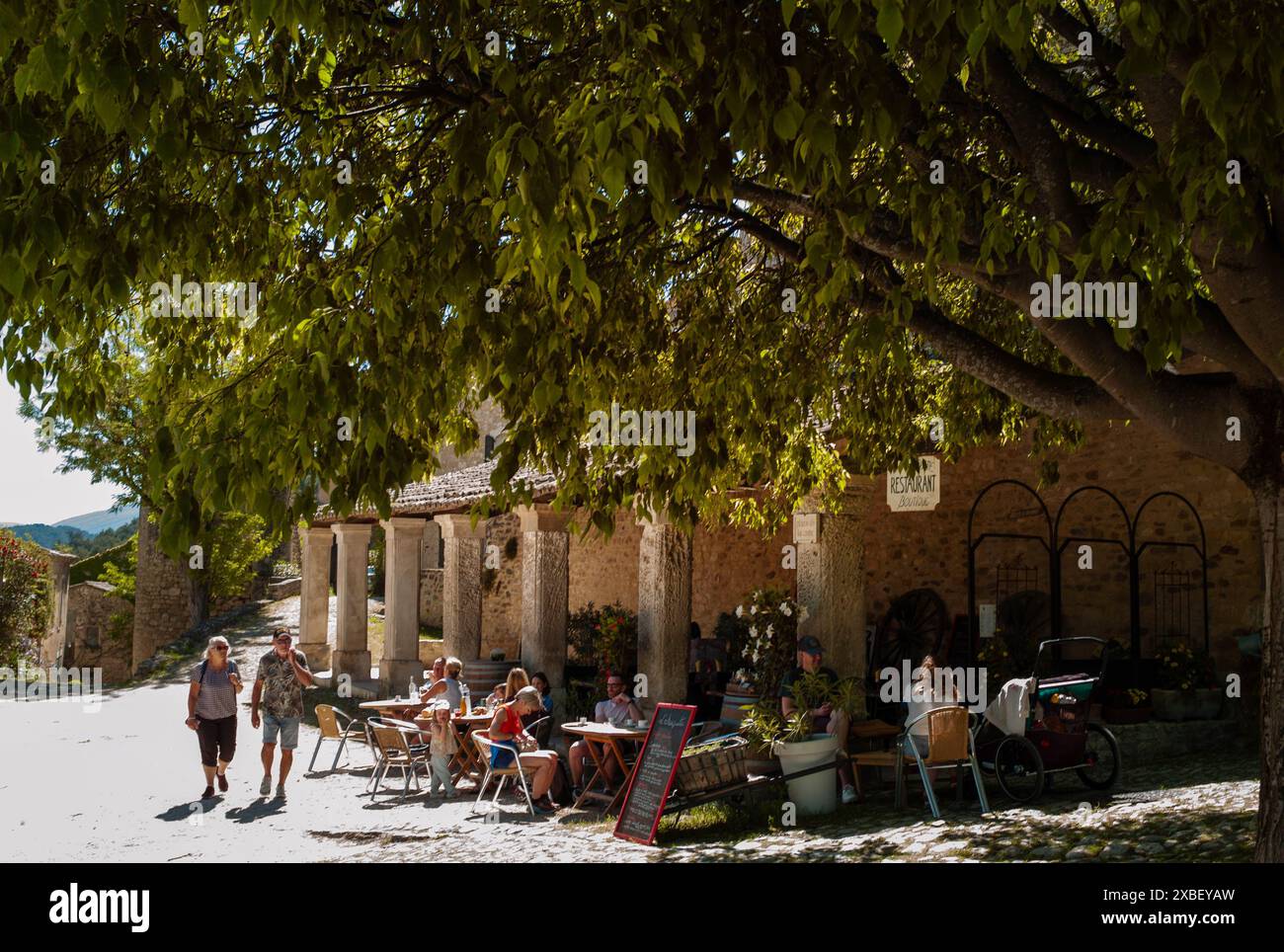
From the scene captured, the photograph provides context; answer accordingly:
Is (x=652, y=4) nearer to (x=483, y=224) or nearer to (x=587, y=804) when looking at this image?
(x=483, y=224)

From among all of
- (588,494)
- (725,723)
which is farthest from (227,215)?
(725,723)

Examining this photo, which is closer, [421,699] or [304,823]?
Answer: [304,823]

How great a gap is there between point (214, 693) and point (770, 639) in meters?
5.01

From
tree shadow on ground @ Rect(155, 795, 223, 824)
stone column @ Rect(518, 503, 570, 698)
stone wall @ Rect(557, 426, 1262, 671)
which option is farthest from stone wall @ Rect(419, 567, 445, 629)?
tree shadow on ground @ Rect(155, 795, 223, 824)

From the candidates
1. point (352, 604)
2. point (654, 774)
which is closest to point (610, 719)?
point (654, 774)

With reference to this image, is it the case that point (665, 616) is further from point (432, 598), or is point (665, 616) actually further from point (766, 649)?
point (432, 598)

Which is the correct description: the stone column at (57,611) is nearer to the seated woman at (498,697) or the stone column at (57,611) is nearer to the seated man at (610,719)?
the seated woman at (498,697)

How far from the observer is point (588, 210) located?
395 cm

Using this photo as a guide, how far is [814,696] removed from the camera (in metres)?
9.70

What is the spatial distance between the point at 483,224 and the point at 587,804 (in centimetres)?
668

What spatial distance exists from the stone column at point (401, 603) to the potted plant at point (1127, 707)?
32.4 feet

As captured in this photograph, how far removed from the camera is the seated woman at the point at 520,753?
33.8 feet

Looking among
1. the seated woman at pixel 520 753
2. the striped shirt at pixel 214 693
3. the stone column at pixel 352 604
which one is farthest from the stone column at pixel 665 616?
the stone column at pixel 352 604

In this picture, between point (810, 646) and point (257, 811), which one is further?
point (257, 811)
